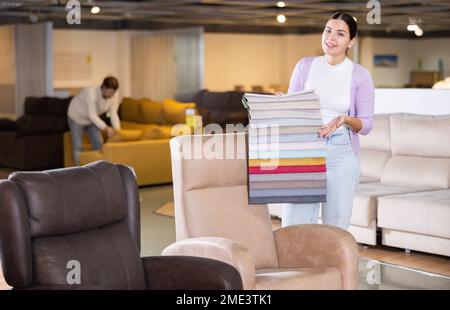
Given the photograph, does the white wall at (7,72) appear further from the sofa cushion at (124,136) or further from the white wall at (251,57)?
the white wall at (251,57)

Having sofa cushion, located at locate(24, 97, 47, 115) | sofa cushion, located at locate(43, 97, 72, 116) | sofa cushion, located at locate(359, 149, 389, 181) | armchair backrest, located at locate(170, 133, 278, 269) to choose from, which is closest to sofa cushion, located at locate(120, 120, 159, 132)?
sofa cushion, located at locate(43, 97, 72, 116)

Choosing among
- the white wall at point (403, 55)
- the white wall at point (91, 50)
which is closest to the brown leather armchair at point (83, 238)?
the white wall at point (91, 50)

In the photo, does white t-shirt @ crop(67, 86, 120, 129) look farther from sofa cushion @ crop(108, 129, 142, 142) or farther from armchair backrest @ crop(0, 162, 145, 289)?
armchair backrest @ crop(0, 162, 145, 289)

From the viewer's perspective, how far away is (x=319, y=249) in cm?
359

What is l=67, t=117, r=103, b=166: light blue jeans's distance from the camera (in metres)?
9.65

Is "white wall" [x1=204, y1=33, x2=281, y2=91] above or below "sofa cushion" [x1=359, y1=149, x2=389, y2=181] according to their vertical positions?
above

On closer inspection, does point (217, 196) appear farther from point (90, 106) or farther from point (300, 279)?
point (90, 106)

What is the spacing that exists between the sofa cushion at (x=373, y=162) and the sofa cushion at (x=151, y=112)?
4.87 metres

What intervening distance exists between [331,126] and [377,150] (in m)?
3.34

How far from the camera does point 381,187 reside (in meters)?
6.32

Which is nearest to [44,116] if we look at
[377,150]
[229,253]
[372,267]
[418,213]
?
[377,150]

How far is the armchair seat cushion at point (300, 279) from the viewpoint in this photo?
10.8ft

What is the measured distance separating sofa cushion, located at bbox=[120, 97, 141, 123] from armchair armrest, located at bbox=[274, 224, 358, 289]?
8.24 metres
